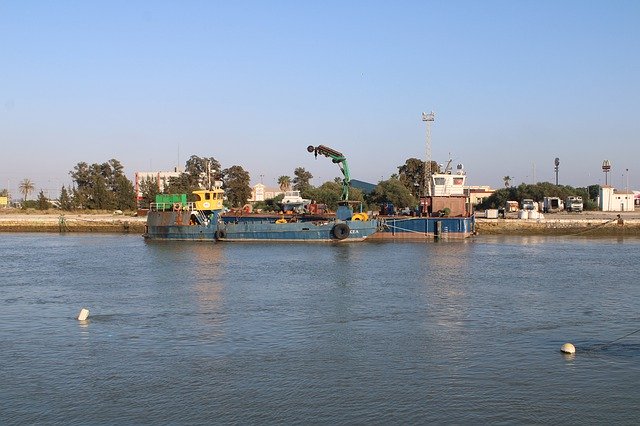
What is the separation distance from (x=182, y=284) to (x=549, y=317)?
15.3 m

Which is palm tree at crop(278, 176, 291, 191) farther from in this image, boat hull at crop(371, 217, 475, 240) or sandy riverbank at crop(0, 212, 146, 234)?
boat hull at crop(371, 217, 475, 240)

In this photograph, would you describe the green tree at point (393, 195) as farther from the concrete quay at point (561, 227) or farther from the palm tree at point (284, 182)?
the palm tree at point (284, 182)

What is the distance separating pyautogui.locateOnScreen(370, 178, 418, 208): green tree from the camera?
86812mm

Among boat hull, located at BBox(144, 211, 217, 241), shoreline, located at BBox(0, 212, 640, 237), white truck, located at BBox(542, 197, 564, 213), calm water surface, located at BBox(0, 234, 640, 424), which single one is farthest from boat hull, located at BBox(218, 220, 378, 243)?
white truck, located at BBox(542, 197, 564, 213)

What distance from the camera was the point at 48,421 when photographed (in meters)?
12.3

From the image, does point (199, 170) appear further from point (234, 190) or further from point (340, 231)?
point (340, 231)

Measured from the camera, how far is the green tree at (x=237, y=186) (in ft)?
332

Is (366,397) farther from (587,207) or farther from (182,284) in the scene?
(587,207)

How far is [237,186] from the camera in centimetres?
10112

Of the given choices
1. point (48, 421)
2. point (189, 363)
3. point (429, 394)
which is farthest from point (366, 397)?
point (48, 421)

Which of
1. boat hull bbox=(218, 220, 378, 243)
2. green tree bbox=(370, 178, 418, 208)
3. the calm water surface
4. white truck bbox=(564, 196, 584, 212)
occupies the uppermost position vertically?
green tree bbox=(370, 178, 418, 208)

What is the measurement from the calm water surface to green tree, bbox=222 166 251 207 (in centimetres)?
6709

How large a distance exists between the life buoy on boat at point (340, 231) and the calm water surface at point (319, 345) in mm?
17063

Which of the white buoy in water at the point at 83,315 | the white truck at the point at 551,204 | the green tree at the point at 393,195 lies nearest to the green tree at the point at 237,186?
the green tree at the point at 393,195
